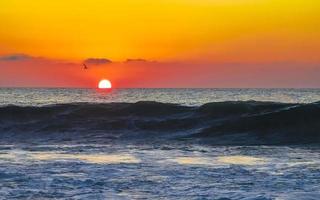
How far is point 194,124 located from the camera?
110 feet

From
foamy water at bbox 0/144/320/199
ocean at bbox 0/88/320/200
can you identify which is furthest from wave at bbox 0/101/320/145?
foamy water at bbox 0/144/320/199

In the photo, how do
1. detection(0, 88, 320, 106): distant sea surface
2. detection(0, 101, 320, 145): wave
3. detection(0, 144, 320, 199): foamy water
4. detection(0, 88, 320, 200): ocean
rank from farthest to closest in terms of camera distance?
1. detection(0, 88, 320, 106): distant sea surface
2. detection(0, 101, 320, 145): wave
3. detection(0, 88, 320, 200): ocean
4. detection(0, 144, 320, 199): foamy water

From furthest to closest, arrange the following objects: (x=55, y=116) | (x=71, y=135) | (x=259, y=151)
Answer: (x=55, y=116) → (x=71, y=135) → (x=259, y=151)

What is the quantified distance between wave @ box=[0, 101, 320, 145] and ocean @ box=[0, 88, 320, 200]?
0.06 m

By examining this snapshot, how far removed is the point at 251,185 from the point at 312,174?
2270mm

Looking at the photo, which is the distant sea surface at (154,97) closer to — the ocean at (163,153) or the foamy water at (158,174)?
the ocean at (163,153)

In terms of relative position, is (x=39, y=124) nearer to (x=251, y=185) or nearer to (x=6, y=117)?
(x=6, y=117)

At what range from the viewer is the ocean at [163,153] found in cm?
1237

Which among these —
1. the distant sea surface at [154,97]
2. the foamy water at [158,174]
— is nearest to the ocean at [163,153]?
the foamy water at [158,174]

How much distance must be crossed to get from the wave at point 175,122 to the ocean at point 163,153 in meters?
0.06

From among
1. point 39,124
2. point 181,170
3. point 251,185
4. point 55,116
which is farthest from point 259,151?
point 55,116

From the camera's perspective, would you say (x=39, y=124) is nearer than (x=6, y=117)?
Yes

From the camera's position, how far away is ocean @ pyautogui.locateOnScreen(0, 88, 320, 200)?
12367mm

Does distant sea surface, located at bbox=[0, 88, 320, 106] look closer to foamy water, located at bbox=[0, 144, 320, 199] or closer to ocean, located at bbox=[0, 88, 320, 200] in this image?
ocean, located at bbox=[0, 88, 320, 200]
